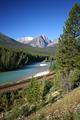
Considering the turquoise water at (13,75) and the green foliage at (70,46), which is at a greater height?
the green foliage at (70,46)

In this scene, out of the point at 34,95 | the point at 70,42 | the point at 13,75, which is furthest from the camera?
the point at 13,75

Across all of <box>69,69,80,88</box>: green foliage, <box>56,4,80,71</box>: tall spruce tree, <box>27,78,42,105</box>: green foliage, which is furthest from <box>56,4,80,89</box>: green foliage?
<box>27,78,42,105</box>: green foliage

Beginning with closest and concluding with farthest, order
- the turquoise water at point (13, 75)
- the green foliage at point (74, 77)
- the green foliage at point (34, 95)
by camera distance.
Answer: the green foliage at point (34, 95)
the green foliage at point (74, 77)
the turquoise water at point (13, 75)

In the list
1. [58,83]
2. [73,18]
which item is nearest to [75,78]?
[58,83]

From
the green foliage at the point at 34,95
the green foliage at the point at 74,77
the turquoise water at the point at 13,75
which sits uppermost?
the green foliage at the point at 74,77

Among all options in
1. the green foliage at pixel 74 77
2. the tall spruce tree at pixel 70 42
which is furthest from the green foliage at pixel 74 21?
the green foliage at pixel 74 77

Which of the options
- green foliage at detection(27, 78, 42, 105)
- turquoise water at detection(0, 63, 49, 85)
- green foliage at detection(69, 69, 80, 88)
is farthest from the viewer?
turquoise water at detection(0, 63, 49, 85)

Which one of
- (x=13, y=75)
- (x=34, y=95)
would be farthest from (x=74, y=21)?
(x=13, y=75)

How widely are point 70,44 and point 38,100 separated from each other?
1002 cm

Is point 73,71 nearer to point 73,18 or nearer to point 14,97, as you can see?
point 73,18

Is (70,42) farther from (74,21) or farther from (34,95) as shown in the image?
(34,95)

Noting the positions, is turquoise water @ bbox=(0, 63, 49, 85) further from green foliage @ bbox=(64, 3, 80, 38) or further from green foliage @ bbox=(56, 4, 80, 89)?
green foliage @ bbox=(64, 3, 80, 38)

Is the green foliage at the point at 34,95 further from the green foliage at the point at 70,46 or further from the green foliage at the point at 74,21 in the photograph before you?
the green foliage at the point at 74,21

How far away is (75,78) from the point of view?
35.4m
